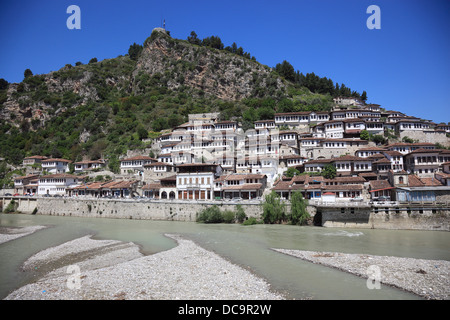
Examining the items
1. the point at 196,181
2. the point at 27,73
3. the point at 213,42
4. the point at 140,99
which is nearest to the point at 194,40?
the point at 213,42

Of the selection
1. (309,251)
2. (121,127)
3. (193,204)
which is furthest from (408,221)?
(121,127)

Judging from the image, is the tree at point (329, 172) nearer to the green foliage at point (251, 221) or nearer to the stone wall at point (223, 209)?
the stone wall at point (223, 209)

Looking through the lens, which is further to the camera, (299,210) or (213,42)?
(213,42)

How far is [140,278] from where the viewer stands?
1553 cm

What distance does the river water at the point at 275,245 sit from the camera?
14789 mm

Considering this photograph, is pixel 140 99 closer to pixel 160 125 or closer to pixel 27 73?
pixel 160 125

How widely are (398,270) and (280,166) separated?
3485 cm

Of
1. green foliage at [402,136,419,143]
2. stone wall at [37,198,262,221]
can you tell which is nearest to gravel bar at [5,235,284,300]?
stone wall at [37,198,262,221]

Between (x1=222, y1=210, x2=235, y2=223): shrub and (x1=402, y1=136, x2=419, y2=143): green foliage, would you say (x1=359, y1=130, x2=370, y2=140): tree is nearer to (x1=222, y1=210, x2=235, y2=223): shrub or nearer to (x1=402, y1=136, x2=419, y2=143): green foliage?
(x1=402, y1=136, x2=419, y2=143): green foliage

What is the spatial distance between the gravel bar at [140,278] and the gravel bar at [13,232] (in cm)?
1028

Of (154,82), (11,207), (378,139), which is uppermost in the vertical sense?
(154,82)
